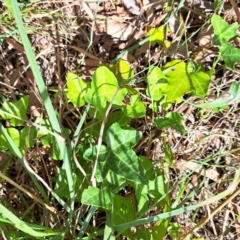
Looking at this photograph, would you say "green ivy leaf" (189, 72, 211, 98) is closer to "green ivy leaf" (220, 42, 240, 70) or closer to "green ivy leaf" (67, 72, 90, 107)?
"green ivy leaf" (220, 42, 240, 70)

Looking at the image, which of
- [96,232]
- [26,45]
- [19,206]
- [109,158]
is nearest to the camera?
[26,45]

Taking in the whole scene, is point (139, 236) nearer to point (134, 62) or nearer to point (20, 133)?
point (20, 133)

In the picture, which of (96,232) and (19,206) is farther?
(19,206)

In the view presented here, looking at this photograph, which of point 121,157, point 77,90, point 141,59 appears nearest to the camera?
point 121,157

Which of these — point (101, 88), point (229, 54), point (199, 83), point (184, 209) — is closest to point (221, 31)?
point (229, 54)

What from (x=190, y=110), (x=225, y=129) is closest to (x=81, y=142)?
(x=190, y=110)

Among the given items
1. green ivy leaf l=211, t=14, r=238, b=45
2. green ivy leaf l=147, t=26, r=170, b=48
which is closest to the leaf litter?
green ivy leaf l=147, t=26, r=170, b=48

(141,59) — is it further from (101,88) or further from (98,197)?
(98,197)
